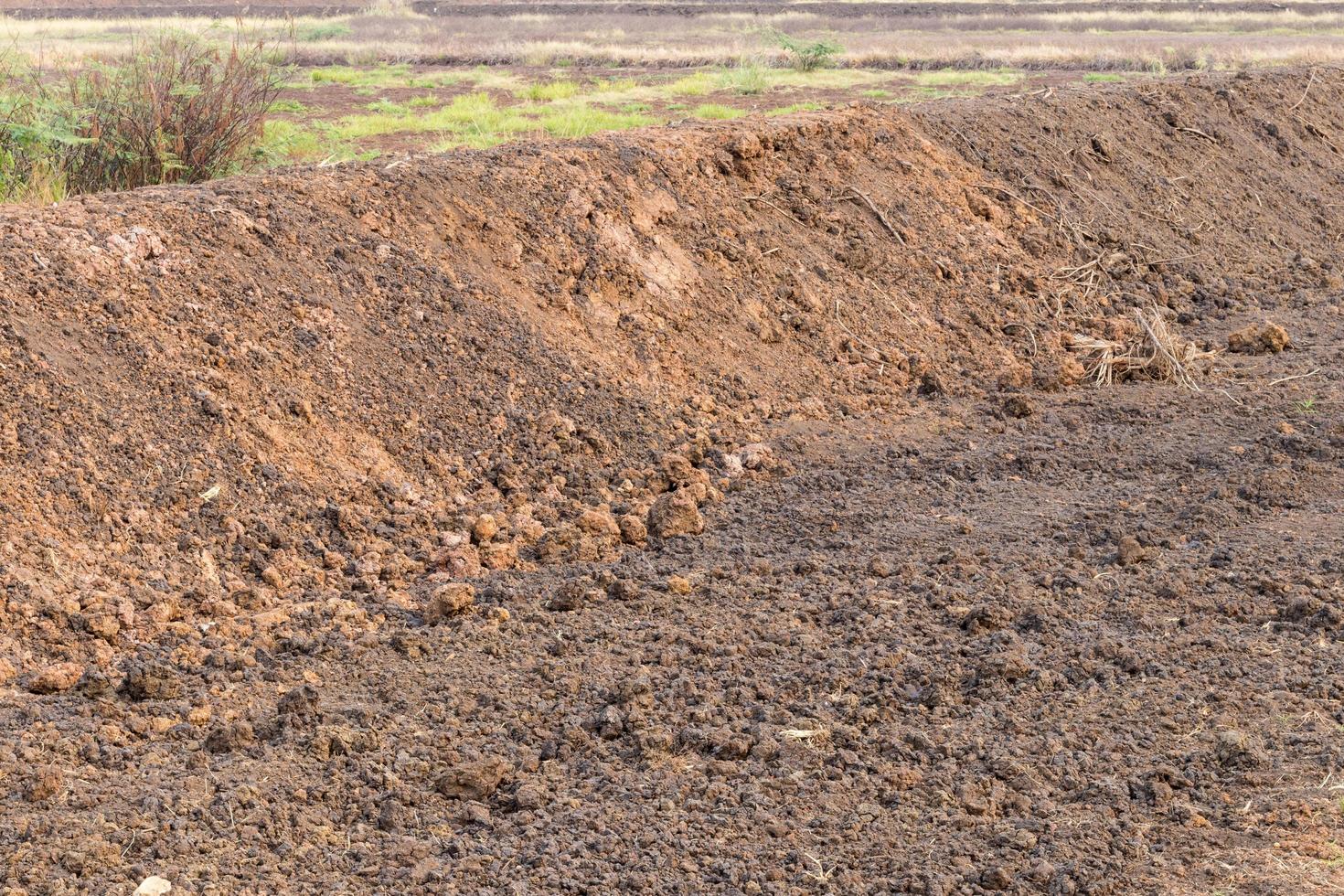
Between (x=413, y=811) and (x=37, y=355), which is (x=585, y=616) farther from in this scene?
(x=37, y=355)

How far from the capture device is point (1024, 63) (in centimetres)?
2248

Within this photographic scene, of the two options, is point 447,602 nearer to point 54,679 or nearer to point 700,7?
point 54,679

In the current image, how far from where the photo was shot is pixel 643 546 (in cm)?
536

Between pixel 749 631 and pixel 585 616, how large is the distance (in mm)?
619

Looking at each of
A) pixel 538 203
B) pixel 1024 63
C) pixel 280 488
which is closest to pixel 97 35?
pixel 1024 63

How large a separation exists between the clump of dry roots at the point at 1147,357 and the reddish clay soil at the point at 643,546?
12cm

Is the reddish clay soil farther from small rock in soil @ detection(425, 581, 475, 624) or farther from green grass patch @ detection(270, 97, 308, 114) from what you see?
green grass patch @ detection(270, 97, 308, 114)

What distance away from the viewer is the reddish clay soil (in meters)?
3.32

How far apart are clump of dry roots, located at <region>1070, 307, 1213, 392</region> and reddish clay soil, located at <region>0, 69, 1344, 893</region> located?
0.41 feet

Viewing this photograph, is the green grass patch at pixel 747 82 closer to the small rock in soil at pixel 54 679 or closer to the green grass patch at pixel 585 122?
the green grass patch at pixel 585 122

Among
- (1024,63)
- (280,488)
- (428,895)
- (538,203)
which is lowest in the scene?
(428,895)

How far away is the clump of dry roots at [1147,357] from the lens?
7457 millimetres

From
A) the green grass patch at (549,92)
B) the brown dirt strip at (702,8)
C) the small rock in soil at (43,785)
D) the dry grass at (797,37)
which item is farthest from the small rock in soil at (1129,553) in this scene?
the brown dirt strip at (702,8)

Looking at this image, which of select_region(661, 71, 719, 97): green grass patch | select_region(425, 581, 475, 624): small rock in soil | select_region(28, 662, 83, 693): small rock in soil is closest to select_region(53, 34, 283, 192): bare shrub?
select_region(425, 581, 475, 624): small rock in soil
